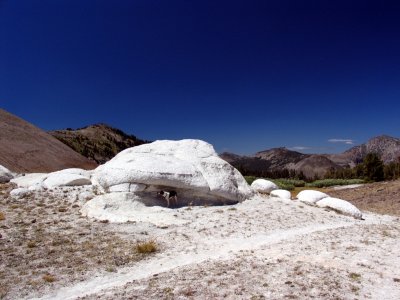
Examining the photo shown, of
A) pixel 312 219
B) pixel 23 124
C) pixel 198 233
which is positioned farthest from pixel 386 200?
pixel 23 124

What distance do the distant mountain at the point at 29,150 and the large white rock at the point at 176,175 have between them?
61.3 ft

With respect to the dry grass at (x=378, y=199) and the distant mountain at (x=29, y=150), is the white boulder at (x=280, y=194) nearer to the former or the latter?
the dry grass at (x=378, y=199)

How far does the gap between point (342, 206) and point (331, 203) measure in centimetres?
73

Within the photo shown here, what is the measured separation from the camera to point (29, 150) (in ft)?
132

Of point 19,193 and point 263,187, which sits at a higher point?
point 19,193

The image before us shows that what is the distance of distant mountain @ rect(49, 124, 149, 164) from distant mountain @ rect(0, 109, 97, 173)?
149 ft

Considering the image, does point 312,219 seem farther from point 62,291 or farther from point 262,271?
point 62,291

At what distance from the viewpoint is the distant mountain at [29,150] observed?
37.0 m

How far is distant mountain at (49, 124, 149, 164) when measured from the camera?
99113mm

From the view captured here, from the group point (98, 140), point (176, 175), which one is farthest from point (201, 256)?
point (98, 140)

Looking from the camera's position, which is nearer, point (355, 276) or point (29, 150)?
point (355, 276)

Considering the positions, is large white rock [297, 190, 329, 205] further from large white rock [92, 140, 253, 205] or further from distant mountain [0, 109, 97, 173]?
distant mountain [0, 109, 97, 173]

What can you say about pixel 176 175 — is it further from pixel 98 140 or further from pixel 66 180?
pixel 98 140

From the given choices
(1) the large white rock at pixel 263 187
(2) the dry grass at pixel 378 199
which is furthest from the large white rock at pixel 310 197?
(2) the dry grass at pixel 378 199
